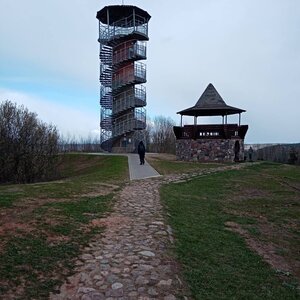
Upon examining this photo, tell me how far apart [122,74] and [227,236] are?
28043 millimetres

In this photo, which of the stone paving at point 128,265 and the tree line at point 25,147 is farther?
the tree line at point 25,147

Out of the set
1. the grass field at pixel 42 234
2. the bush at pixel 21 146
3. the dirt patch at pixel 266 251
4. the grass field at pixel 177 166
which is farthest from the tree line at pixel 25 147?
the dirt patch at pixel 266 251

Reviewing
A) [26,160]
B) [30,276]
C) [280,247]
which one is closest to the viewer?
[30,276]

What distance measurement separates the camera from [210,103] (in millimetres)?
28078

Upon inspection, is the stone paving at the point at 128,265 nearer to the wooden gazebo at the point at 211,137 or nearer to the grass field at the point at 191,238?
the grass field at the point at 191,238

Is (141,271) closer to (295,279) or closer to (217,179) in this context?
(295,279)

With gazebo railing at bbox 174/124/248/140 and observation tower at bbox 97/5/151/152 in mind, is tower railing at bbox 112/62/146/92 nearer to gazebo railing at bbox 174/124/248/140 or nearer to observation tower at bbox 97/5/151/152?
observation tower at bbox 97/5/151/152

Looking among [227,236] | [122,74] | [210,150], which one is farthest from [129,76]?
[227,236]

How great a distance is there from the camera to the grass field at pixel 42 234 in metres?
4.40

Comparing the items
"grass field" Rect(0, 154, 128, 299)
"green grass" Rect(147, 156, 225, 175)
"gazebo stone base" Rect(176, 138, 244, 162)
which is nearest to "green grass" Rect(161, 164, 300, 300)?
"grass field" Rect(0, 154, 128, 299)

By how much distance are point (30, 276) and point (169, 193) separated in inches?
297

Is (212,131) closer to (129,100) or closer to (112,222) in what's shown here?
(129,100)

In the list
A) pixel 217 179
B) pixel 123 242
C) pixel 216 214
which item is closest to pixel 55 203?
pixel 123 242

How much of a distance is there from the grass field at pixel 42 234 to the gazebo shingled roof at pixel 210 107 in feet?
58.7
